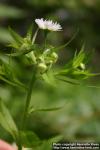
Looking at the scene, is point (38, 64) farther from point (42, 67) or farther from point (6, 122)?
point (6, 122)

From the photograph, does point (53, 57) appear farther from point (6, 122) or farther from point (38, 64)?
point (6, 122)

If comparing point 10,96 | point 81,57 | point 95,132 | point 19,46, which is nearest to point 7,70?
point 19,46

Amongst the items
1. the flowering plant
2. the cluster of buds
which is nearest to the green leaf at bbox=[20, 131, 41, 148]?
the flowering plant

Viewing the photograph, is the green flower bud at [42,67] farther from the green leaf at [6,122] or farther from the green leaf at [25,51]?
the green leaf at [6,122]

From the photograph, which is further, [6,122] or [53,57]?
[6,122]

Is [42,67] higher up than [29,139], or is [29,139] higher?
[42,67]

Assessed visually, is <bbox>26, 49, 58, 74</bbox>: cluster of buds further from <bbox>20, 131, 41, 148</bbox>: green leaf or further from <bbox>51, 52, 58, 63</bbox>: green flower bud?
<bbox>20, 131, 41, 148</bbox>: green leaf

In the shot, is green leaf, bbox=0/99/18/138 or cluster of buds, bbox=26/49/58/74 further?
green leaf, bbox=0/99/18/138

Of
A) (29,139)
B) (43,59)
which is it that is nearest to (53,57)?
(43,59)

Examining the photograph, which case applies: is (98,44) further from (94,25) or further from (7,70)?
(7,70)
